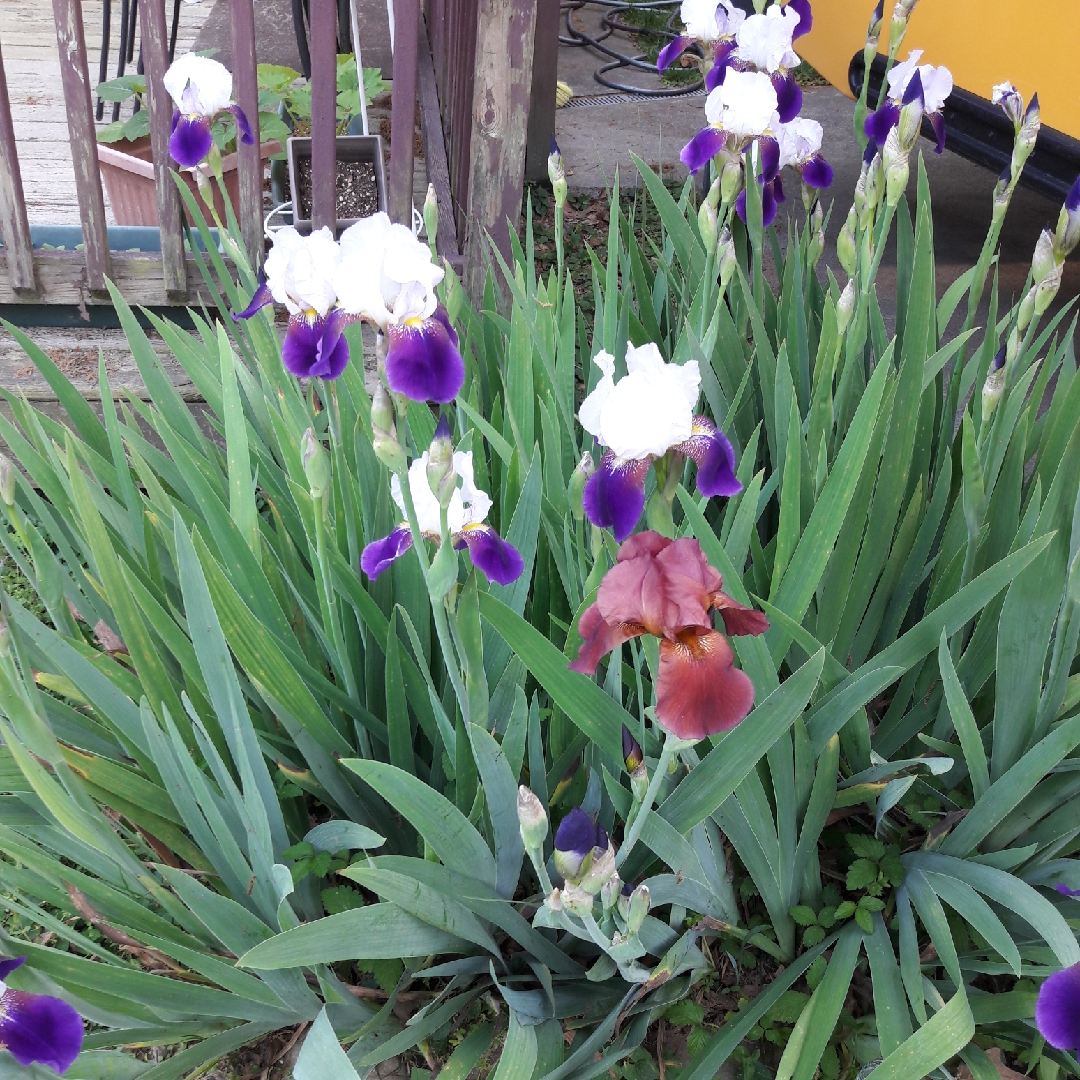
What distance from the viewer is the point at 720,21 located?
5.56 feet

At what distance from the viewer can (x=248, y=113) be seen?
1998 millimetres

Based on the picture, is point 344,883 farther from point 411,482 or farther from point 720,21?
point 720,21

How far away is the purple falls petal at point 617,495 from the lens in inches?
32.7

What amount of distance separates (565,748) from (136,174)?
231cm

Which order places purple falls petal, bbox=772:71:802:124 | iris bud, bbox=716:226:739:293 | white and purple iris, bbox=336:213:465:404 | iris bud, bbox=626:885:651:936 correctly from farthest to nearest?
1. purple falls petal, bbox=772:71:802:124
2. iris bud, bbox=716:226:739:293
3. white and purple iris, bbox=336:213:465:404
4. iris bud, bbox=626:885:651:936

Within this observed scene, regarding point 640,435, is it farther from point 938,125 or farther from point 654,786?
point 938,125

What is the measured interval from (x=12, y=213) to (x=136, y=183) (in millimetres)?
661

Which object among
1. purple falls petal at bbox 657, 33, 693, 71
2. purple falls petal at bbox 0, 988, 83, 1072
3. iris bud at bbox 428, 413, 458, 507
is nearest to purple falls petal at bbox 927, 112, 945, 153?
purple falls petal at bbox 657, 33, 693, 71

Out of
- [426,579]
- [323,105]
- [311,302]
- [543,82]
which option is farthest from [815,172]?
[543,82]

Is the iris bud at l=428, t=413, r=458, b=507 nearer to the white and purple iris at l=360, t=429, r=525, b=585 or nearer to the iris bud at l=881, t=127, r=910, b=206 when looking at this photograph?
the white and purple iris at l=360, t=429, r=525, b=585

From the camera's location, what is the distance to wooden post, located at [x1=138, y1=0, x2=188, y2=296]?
1.92 m

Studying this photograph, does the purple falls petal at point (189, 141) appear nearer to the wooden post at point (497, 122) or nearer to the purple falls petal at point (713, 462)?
the wooden post at point (497, 122)

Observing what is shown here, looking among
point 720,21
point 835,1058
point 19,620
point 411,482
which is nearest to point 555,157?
point 720,21

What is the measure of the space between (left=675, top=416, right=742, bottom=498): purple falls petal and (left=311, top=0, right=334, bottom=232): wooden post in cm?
143
